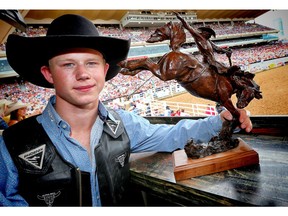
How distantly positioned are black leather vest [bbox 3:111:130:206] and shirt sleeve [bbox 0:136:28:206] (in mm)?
22

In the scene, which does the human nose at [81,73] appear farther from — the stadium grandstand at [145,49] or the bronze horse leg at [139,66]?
the stadium grandstand at [145,49]

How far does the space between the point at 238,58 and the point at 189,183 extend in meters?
11.6

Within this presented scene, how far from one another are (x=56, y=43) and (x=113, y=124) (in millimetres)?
467

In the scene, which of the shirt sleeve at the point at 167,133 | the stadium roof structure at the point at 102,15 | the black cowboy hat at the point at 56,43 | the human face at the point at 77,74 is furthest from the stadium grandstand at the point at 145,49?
the human face at the point at 77,74

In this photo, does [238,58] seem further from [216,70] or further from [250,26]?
[216,70]

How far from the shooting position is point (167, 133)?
1019mm

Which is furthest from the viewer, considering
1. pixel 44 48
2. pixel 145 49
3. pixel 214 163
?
pixel 145 49

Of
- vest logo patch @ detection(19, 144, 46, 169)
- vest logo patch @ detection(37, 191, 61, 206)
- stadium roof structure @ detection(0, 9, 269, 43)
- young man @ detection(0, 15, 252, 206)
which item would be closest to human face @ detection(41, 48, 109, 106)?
young man @ detection(0, 15, 252, 206)

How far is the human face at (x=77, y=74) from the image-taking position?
85 cm

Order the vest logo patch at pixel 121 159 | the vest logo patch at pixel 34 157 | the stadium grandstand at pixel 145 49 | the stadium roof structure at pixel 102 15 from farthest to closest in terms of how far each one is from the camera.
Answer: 1. the stadium roof structure at pixel 102 15
2. the stadium grandstand at pixel 145 49
3. the vest logo patch at pixel 121 159
4. the vest logo patch at pixel 34 157

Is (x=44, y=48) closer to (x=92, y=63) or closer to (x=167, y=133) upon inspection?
(x=92, y=63)

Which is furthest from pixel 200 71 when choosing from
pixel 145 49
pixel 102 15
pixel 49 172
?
pixel 102 15

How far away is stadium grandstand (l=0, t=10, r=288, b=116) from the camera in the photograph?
773 cm

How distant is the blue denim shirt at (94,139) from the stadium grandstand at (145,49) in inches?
246
